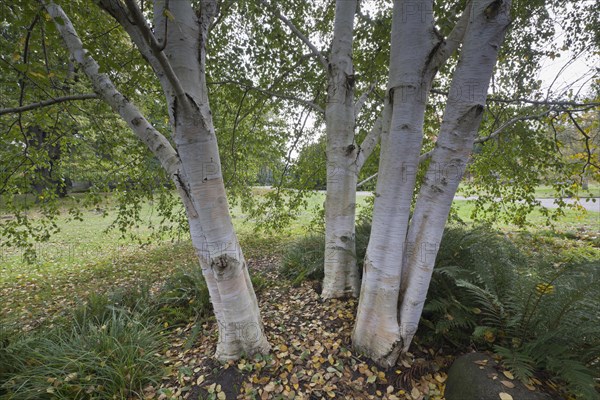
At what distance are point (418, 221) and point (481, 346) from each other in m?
1.22

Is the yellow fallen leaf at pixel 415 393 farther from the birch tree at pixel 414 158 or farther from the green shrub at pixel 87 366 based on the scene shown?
the green shrub at pixel 87 366

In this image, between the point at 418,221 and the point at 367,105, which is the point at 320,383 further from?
the point at 367,105

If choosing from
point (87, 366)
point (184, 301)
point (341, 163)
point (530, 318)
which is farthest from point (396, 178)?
point (184, 301)

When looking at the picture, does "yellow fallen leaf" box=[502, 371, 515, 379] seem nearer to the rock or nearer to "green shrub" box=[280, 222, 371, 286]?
the rock

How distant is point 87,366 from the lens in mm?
1953

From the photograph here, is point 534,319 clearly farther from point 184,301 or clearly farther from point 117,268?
point 117,268

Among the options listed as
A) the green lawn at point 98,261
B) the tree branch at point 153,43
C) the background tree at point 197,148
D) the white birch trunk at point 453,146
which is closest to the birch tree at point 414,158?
the white birch trunk at point 453,146

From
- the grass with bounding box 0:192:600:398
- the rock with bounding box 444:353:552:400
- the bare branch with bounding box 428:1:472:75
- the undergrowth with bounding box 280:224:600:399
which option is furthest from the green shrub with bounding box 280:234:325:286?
the bare branch with bounding box 428:1:472:75

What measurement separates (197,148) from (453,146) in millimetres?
1750

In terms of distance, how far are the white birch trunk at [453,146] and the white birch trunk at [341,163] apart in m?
0.94

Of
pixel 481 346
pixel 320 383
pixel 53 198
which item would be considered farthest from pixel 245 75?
pixel 481 346

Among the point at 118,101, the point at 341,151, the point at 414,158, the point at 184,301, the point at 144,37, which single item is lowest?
the point at 184,301

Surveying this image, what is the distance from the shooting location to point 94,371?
6.52 ft

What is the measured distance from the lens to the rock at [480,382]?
58.7 inches
